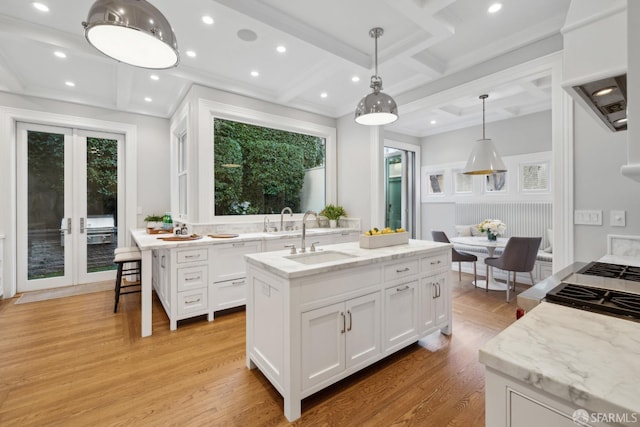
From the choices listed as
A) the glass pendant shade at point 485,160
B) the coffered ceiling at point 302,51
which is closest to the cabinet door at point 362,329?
the coffered ceiling at point 302,51

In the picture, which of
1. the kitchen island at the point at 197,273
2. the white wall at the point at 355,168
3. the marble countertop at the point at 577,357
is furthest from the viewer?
the white wall at the point at 355,168

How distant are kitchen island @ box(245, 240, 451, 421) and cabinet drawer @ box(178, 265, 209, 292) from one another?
48.4 inches

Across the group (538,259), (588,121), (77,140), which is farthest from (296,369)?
(77,140)

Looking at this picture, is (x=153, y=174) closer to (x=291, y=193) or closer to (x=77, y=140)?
(x=77, y=140)

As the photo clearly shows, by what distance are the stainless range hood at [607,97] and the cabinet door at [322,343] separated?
5.48 ft

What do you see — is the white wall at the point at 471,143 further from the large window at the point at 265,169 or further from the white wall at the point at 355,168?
the large window at the point at 265,169

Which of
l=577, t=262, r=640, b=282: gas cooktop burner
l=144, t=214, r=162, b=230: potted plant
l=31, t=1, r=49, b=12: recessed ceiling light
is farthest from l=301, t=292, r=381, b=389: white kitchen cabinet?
l=144, t=214, r=162, b=230: potted plant

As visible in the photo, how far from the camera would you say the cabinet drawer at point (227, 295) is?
3.26 meters

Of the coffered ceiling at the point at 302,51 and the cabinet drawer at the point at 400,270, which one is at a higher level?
the coffered ceiling at the point at 302,51

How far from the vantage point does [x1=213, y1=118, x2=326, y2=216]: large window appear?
4.11 meters

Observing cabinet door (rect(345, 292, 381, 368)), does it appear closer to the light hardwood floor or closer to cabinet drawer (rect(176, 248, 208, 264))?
the light hardwood floor

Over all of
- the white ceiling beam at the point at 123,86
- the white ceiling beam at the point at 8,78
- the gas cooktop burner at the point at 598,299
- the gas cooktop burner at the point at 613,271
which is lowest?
the gas cooktop burner at the point at 598,299

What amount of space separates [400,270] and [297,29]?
2.34m

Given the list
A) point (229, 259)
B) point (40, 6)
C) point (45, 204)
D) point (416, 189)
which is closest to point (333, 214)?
point (229, 259)
